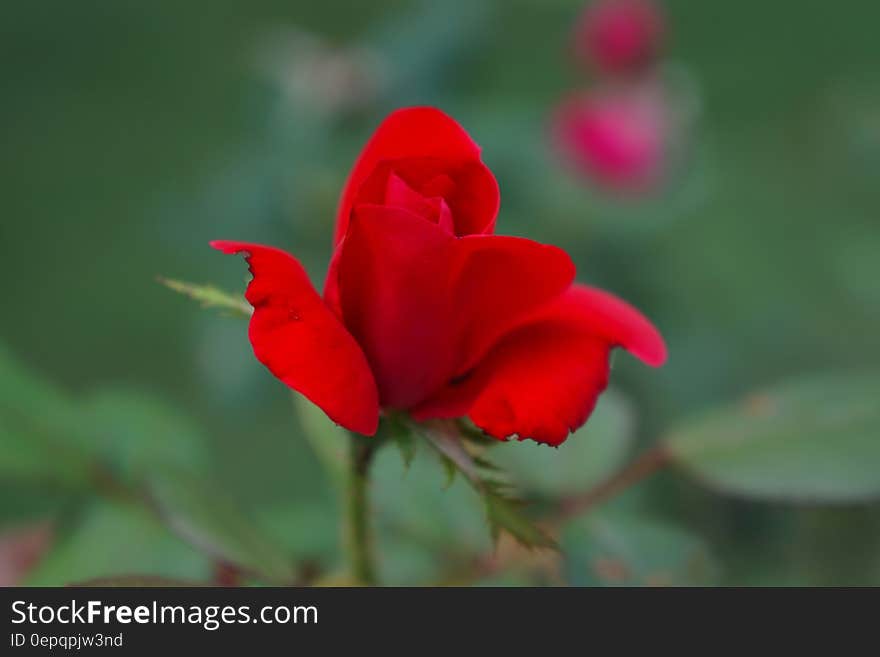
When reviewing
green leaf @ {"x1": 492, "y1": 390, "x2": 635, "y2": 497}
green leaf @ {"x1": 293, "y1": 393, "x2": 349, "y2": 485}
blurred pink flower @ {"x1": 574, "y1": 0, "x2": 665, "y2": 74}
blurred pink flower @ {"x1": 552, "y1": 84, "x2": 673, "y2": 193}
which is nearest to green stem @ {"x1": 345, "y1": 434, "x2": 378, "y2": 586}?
green leaf @ {"x1": 293, "y1": 393, "x2": 349, "y2": 485}

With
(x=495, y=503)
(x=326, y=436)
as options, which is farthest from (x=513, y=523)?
(x=326, y=436)

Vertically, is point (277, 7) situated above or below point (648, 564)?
above

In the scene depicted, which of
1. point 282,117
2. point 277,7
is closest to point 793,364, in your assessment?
point 282,117

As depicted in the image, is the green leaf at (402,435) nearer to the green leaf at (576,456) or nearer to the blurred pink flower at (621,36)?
the green leaf at (576,456)

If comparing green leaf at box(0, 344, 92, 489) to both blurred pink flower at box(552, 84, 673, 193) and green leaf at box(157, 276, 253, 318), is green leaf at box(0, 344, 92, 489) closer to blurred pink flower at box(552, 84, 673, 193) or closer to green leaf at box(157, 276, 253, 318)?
green leaf at box(157, 276, 253, 318)

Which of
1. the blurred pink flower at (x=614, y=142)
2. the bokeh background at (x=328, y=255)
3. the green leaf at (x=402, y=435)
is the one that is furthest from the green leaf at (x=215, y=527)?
the blurred pink flower at (x=614, y=142)
